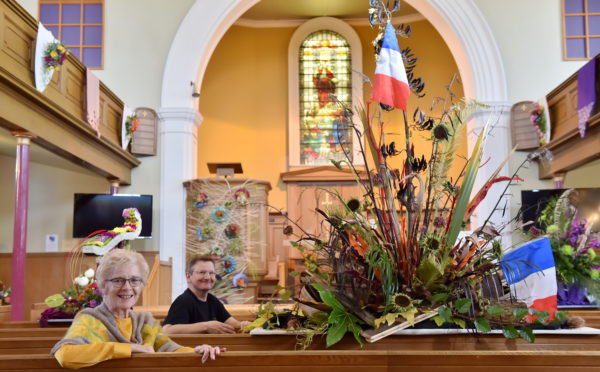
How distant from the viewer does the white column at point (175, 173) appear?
9.70 meters

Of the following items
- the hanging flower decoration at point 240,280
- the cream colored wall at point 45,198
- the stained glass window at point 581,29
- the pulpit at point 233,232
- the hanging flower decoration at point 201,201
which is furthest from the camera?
the cream colored wall at point 45,198

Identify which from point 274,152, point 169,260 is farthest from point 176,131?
point 274,152

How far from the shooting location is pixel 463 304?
2.41m

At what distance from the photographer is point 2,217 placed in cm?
1047

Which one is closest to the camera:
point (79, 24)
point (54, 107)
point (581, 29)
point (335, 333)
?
point (335, 333)

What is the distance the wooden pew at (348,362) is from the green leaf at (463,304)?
0.98 ft

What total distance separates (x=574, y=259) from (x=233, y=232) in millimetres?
5249

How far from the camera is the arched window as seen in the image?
1338 centimetres

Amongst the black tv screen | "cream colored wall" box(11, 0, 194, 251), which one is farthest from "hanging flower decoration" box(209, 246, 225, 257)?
"cream colored wall" box(11, 0, 194, 251)

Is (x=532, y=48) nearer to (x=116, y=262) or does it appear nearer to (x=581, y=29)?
(x=581, y=29)

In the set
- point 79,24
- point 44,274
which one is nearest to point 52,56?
point 44,274

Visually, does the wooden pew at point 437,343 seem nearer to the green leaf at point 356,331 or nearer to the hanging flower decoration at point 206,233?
the green leaf at point 356,331

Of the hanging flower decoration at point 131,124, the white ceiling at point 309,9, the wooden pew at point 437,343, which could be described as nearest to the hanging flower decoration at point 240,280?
the hanging flower decoration at point 131,124

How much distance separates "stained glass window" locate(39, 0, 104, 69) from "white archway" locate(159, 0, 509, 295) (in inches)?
50.7
